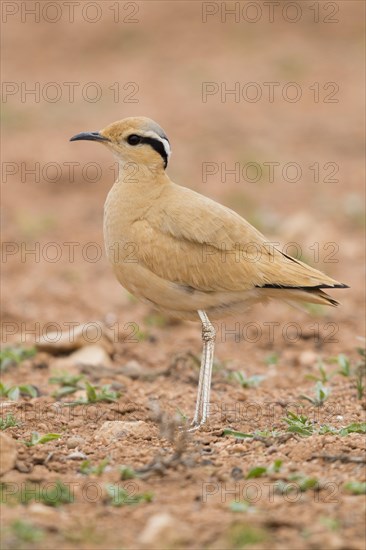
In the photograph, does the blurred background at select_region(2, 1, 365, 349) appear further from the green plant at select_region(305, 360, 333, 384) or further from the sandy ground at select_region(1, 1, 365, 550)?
the green plant at select_region(305, 360, 333, 384)

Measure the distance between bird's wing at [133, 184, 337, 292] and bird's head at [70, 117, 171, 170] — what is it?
35 cm

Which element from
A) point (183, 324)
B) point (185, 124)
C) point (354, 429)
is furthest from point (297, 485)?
point (185, 124)

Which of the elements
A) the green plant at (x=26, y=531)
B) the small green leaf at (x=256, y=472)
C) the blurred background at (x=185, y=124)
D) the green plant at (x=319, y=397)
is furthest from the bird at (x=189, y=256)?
the blurred background at (x=185, y=124)

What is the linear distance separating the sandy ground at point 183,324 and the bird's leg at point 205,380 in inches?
4.0

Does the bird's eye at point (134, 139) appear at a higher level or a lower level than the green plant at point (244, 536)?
higher

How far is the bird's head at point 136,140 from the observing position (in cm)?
633

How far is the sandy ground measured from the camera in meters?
4.26

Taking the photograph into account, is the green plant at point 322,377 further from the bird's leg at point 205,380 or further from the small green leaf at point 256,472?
the small green leaf at point 256,472

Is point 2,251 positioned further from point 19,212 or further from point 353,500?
point 353,500

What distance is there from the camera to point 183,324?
9078mm

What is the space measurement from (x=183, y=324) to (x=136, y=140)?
305 centimetres

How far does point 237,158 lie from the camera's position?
46.9 ft

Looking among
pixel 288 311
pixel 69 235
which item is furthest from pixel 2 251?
pixel 288 311

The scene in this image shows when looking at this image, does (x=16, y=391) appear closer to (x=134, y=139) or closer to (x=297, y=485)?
(x=134, y=139)
